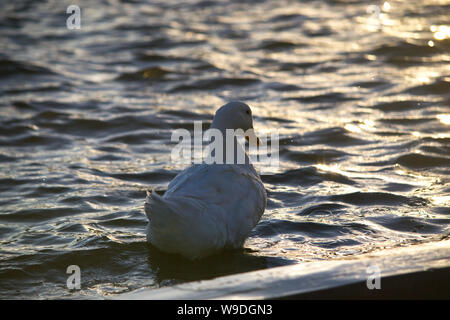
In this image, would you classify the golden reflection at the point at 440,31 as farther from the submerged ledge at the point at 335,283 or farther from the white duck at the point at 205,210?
the submerged ledge at the point at 335,283

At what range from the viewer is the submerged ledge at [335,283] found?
3824 mm

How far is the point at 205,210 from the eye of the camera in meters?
5.14

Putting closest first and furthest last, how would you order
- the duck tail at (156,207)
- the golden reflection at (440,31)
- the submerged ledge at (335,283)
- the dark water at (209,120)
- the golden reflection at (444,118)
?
the submerged ledge at (335,283) → the duck tail at (156,207) → the dark water at (209,120) → the golden reflection at (444,118) → the golden reflection at (440,31)

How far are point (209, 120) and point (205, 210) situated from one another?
4526 mm

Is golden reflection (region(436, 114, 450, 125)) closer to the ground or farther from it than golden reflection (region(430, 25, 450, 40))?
closer to the ground

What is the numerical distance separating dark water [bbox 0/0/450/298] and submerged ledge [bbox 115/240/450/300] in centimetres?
108

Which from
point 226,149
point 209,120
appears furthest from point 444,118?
point 226,149

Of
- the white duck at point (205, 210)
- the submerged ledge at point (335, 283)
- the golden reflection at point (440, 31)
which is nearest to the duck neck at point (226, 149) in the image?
the white duck at point (205, 210)

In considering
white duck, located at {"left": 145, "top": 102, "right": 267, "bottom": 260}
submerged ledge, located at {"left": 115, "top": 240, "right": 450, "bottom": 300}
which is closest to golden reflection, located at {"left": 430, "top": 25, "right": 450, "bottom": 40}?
white duck, located at {"left": 145, "top": 102, "right": 267, "bottom": 260}

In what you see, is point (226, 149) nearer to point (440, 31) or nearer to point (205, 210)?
point (205, 210)

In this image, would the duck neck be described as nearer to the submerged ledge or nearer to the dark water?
the dark water

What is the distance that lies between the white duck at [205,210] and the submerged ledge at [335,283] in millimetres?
785

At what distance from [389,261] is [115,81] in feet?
26.2

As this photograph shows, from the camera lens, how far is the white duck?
4.93 m
